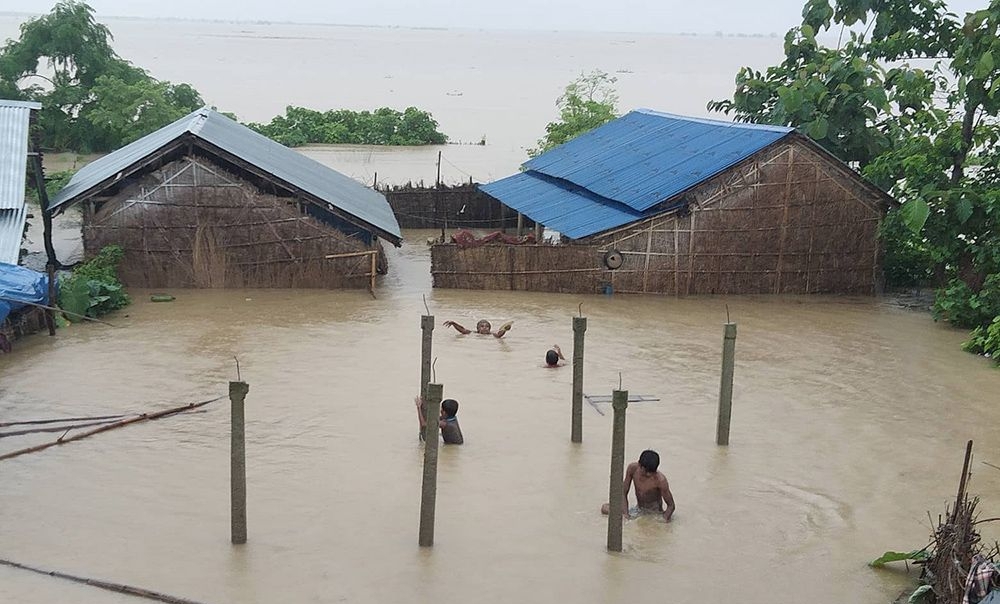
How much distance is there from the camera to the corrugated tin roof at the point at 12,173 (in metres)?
14.9

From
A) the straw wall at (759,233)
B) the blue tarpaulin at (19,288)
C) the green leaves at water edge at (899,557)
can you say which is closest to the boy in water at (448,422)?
the green leaves at water edge at (899,557)

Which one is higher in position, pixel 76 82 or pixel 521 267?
pixel 76 82

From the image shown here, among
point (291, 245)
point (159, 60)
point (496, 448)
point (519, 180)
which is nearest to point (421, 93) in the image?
point (159, 60)

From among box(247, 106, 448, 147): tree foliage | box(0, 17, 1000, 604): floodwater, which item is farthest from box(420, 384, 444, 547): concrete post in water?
box(247, 106, 448, 147): tree foliage

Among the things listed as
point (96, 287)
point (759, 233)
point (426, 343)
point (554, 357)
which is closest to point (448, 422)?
point (426, 343)

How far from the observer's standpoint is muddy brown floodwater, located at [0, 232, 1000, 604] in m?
7.99

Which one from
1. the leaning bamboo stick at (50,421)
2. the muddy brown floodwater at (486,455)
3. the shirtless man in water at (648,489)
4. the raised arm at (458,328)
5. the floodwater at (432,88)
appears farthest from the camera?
the floodwater at (432,88)

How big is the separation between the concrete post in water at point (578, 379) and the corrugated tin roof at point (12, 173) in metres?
8.46

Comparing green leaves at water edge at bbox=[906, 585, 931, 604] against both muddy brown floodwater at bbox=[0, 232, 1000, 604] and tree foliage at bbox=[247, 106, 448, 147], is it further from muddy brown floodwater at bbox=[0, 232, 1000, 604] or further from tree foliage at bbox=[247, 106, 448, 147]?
tree foliage at bbox=[247, 106, 448, 147]

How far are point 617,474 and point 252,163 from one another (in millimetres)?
10846

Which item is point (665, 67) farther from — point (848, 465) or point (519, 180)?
point (848, 465)

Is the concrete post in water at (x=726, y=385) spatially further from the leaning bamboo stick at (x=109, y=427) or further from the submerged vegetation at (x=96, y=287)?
the submerged vegetation at (x=96, y=287)

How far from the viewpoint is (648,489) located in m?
8.92

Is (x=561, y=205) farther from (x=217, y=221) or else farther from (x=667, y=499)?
(x=667, y=499)
